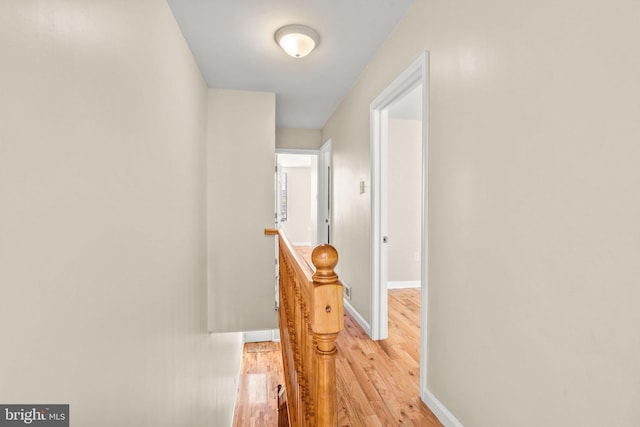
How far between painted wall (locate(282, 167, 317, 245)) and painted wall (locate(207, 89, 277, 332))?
6089 millimetres

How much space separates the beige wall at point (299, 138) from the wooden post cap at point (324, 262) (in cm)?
441

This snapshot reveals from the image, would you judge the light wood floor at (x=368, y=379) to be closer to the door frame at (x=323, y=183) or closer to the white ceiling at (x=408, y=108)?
the door frame at (x=323, y=183)

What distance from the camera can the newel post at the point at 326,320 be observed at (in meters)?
0.78

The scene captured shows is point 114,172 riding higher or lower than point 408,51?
lower

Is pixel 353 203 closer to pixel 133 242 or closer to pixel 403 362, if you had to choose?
pixel 403 362

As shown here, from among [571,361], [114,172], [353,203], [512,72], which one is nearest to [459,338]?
[571,361]

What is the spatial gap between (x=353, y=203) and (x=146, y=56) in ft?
7.72

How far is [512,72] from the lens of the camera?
1195 mm

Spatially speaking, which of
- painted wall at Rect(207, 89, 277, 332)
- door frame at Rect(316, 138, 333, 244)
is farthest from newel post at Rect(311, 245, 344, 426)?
door frame at Rect(316, 138, 333, 244)

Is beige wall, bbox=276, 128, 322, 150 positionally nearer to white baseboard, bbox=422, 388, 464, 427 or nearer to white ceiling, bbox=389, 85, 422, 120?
white ceiling, bbox=389, 85, 422, 120

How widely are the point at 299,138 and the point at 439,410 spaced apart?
14.1 ft

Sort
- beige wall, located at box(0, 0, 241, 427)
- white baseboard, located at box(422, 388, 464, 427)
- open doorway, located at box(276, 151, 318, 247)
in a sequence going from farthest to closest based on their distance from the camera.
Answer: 1. open doorway, located at box(276, 151, 318, 247)
2. white baseboard, located at box(422, 388, 464, 427)
3. beige wall, located at box(0, 0, 241, 427)

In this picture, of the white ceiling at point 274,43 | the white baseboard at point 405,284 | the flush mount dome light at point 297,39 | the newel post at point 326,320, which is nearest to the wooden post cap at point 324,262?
the newel post at point 326,320

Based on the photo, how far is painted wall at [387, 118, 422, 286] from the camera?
469 centimetres
